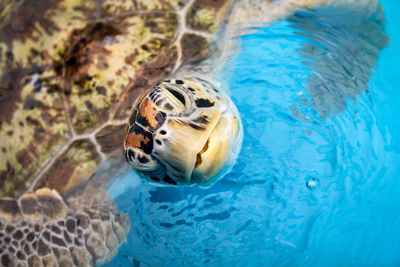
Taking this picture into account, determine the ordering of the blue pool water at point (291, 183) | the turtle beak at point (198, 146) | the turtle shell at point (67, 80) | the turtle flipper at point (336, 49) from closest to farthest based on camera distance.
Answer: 1. the turtle beak at point (198, 146)
2. the turtle shell at point (67, 80)
3. the blue pool water at point (291, 183)
4. the turtle flipper at point (336, 49)

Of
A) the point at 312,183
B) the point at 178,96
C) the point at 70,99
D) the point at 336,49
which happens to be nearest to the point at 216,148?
the point at 178,96

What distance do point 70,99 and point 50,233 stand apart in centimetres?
61

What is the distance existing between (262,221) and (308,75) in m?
0.83

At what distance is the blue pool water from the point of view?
5.46 ft

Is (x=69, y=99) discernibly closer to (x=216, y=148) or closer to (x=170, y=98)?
(x=170, y=98)

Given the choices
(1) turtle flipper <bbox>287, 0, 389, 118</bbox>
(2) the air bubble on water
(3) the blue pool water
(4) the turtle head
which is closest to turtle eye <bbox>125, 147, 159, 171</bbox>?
(4) the turtle head

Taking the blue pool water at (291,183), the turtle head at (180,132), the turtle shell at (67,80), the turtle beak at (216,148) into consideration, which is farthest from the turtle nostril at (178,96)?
the blue pool water at (291,183)

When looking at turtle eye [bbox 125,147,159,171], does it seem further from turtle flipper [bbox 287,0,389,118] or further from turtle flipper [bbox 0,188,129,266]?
turtle flipper [bbox 287,0,389,118]

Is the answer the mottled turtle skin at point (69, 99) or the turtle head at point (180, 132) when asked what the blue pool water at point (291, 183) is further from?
the turtle head at point (180, 132)

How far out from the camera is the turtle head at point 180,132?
1062 millimetres

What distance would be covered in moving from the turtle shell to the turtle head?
0.29 m

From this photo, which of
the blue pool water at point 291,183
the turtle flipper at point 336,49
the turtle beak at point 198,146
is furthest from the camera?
the turtle flipper at point 336,49

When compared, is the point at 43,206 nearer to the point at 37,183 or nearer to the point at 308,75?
the point at 37,183

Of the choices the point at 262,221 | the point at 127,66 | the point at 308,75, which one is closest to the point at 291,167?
the point at 262,221
